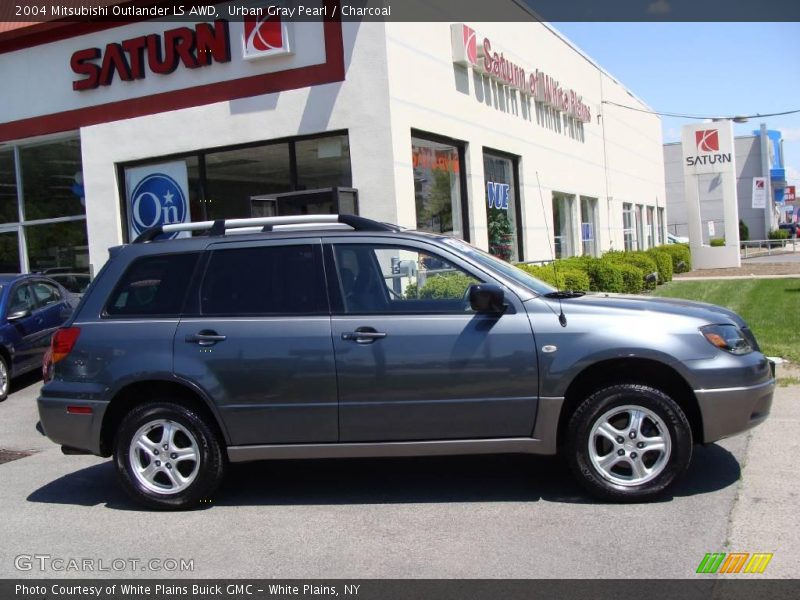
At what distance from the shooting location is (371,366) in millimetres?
5465

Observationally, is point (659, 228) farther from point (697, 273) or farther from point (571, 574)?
point (571, 574)

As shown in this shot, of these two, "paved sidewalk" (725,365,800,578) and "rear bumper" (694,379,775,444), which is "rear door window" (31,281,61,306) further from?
"rear bumper" (694,379,775,444)

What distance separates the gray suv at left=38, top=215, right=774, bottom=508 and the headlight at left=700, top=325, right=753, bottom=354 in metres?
0.01

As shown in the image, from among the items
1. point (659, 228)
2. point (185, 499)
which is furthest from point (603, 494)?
point (659, 228)

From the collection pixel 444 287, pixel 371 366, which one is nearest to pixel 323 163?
pixel 444 287

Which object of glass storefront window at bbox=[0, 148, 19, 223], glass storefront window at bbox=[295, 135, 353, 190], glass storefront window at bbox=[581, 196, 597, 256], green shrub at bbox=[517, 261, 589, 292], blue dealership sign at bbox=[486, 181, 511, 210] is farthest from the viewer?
glass storefront window at bbox=[581, 196, 597, 256]

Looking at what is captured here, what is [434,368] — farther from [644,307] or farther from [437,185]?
[437,185]

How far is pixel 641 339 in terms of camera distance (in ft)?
17.4

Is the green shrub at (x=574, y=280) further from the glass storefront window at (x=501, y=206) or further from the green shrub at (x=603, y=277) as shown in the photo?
the green shrub at (x=603, y=277)

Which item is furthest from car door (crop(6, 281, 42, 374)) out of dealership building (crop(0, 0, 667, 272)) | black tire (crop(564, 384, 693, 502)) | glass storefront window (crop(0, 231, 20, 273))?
black tire (crop(564, 384, 693, 502))

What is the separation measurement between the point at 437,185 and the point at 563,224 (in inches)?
313

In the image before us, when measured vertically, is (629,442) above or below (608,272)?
below

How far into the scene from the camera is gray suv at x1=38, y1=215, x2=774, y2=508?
536cm

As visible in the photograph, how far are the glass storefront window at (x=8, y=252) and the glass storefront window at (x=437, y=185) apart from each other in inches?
344
